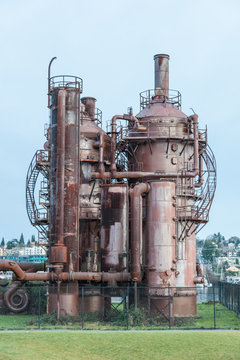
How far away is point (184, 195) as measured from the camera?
48750 millimetres

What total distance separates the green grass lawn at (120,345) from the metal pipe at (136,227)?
887 cm

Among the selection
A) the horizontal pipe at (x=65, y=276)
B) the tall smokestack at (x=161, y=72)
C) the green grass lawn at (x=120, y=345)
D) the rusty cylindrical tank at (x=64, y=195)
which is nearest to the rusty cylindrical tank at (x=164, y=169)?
the tall smokestack at (x=161, y=72)

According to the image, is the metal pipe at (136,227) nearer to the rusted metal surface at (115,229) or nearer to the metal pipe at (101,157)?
the rusted metal surface at (115,229)

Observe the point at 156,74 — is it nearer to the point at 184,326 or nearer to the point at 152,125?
the point at 152,125

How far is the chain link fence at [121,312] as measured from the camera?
4134 cm

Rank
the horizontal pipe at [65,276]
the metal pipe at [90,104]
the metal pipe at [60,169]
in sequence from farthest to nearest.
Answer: the metal pipe at [90,104] < the metal pipe at [60,169] < the horizontal pipe at [65,276]

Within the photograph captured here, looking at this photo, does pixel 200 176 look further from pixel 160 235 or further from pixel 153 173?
pixel 160 235

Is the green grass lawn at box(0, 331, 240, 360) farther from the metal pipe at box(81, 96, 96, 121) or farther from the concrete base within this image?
the metal pipe at box(81, 96, 96, 121)

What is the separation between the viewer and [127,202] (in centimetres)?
4584

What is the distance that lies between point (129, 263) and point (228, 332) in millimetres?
10865

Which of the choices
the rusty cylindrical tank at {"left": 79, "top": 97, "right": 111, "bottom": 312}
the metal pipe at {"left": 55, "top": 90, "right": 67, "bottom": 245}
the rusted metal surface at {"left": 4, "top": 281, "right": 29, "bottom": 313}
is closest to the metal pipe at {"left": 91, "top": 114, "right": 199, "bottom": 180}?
the rusty cylindrical tank at {"left": 79, "top": 97, "right": 111, "bottom": 312}

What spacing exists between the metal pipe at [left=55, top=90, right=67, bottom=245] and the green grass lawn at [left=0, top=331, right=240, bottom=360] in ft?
34.8

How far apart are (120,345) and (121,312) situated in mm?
14170

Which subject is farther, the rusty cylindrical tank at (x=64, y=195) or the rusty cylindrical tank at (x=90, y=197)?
the rusty cylindrical tank at (x=90, y=197)
